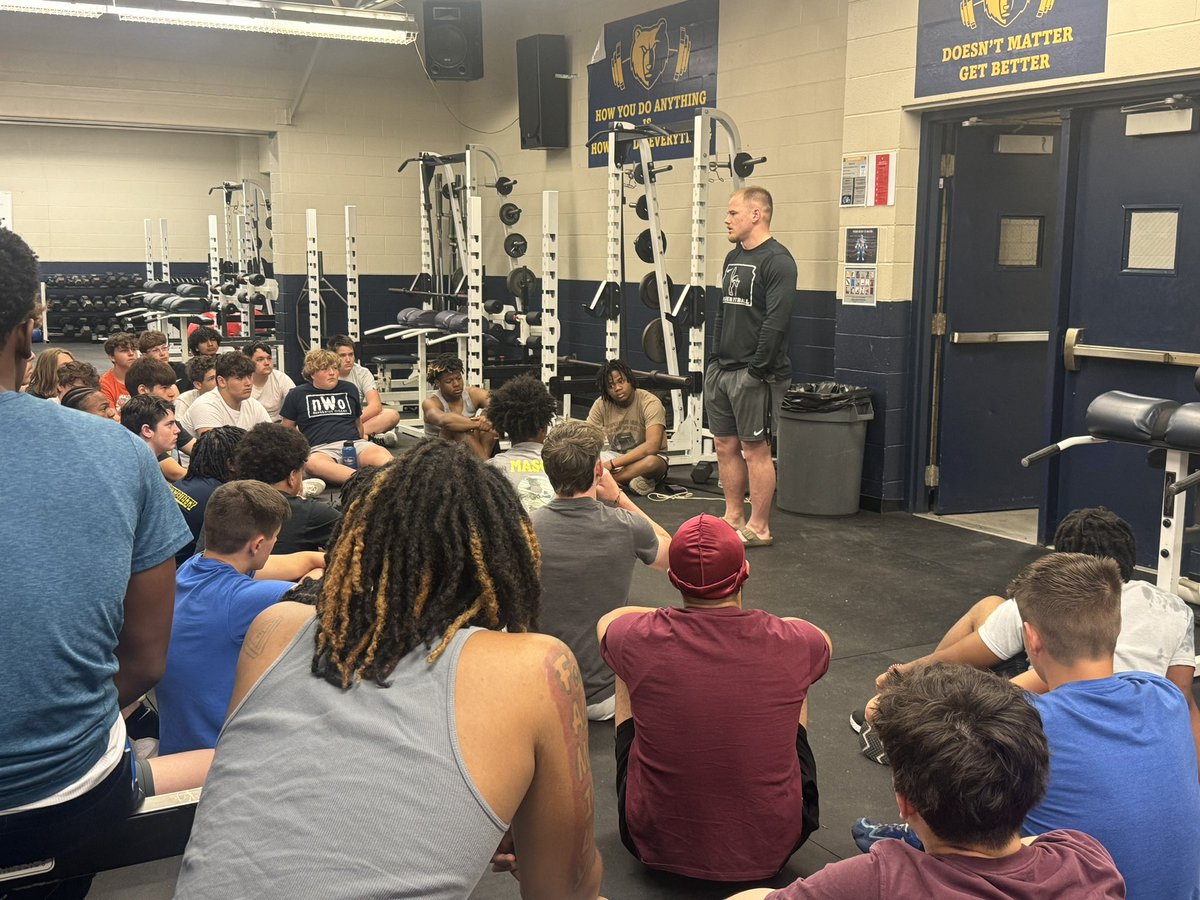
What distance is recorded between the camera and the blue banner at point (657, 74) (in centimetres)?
793

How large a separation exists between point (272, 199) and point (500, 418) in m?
8.36

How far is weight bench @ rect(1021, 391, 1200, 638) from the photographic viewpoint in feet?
11.9

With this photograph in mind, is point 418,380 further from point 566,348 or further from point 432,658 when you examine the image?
point 432,658

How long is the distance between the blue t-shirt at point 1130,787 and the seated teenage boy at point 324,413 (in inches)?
182

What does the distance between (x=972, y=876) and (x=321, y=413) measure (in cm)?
516

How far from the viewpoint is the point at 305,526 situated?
3283mm

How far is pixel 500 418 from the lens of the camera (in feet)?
13.2

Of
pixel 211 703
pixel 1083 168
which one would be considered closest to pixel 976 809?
pixel 211 703

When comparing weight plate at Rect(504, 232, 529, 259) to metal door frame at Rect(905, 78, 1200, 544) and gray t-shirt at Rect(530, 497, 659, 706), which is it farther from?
gray t-shirt at Rect(530, 497, 659, 706)

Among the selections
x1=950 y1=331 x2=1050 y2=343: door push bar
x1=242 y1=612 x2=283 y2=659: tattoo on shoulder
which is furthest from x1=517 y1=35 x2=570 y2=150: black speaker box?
x1=242 y1=612 x2=283 y2=659: tattoo on shoulder

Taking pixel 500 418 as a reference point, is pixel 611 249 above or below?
above

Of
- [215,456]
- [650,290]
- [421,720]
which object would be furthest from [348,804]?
[650,290]

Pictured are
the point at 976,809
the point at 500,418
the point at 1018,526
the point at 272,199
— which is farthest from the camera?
the point at 272,199

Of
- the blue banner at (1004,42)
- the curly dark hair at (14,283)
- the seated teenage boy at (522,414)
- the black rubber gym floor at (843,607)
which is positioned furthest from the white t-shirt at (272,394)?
the curly dark hair at (14,283)
